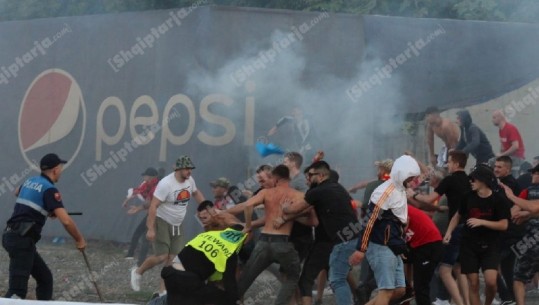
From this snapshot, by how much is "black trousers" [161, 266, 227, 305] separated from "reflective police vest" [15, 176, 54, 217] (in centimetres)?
182

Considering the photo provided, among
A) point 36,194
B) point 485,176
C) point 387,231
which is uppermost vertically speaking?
point 36,194

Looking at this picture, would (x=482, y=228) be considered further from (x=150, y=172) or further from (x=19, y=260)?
(x=150, y=172)

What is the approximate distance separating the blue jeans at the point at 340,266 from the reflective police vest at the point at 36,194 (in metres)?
2.76

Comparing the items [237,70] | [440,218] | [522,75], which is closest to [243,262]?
[440,218]

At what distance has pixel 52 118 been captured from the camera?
1838cm

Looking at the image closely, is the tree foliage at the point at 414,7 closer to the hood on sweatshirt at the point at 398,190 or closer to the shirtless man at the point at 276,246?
the shirtless man at the point at 276,246

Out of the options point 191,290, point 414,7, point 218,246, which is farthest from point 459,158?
point 414,7

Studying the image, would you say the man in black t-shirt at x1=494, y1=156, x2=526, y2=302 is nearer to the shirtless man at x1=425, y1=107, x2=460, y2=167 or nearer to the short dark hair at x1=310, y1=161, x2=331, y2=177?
the short dark hair at x1=310, y1=161, x2=331, y2=177

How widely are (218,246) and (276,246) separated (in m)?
2.02

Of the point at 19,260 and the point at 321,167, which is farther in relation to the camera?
the point at 321,167

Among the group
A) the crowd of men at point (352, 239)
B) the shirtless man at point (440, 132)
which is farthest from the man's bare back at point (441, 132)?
the crowd of men at point (352, 239)

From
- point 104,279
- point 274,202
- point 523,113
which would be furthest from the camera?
point 523,113

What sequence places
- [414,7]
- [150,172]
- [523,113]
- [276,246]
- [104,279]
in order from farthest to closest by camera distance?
[414,7] → [523,113] → [150,172] → [104,279] → [276,246]

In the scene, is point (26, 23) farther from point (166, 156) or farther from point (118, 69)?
point (166, 156)
